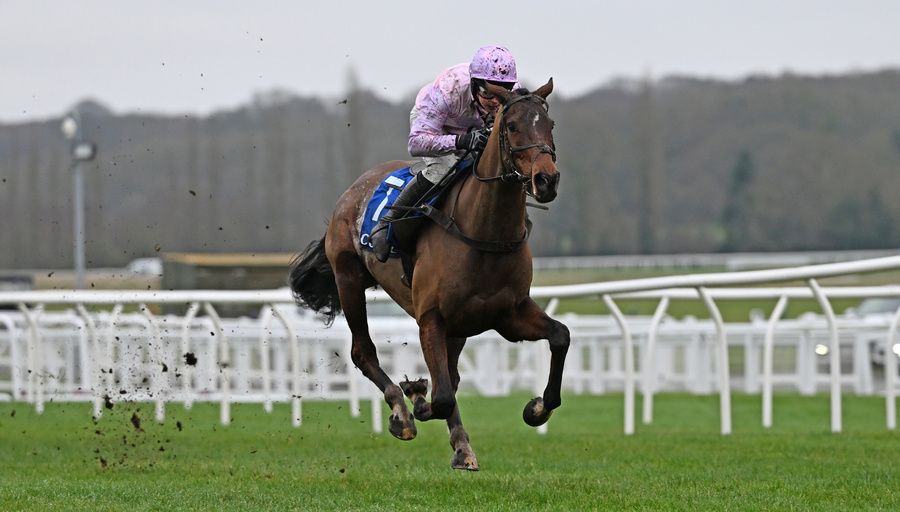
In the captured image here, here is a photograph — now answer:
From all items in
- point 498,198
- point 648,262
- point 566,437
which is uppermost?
point 498,198

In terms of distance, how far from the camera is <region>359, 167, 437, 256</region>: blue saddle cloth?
23.1 feet

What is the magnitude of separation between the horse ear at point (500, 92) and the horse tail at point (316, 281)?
2185 millimetres

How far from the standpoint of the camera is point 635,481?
6480 mm

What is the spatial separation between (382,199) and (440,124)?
1.96 feet

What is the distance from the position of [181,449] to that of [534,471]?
99.8 inches

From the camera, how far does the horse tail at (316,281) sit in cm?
796

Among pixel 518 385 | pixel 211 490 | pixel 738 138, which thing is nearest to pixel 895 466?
pixel 211 490

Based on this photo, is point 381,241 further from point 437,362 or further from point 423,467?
point 423,467

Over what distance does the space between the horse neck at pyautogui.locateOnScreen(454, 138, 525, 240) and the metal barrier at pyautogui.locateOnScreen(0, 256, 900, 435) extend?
8.06ft

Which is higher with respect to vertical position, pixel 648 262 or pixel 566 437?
pixel 566 437

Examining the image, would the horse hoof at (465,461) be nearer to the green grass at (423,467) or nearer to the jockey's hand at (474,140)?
the green grass at (423,467)

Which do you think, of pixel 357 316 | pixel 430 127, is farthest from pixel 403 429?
pixel 430 127

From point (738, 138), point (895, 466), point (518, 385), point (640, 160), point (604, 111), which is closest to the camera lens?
point (895, 466)

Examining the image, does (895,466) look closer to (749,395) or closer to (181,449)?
(181,449)
